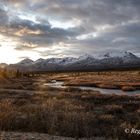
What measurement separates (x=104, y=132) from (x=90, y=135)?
128 centimetres

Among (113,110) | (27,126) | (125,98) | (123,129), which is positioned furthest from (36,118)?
(125,98)

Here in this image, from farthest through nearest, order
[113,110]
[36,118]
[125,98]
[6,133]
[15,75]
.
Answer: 1. [15,75]
2. [125,98]
3. [113,110]
4. [36,118]
5. [6,133]

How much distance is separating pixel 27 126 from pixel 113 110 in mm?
10307

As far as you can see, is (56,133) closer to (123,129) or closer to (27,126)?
(27,126)

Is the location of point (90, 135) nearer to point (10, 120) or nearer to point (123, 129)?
point (123, 129)

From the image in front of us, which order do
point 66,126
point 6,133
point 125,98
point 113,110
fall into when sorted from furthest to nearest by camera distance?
1. point 125,98
2. point 113,110
3. point 66,126
4. point 6,133

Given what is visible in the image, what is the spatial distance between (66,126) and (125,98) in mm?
21255

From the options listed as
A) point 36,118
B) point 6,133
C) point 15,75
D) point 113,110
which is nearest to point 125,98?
point 113,110

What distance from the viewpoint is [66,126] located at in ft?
48.8

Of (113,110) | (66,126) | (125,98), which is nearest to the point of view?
(66,126)

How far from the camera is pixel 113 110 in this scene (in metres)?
24.0

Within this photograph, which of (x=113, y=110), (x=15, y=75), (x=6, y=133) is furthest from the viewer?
(x=15, y=75)

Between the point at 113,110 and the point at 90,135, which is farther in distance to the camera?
the point at 113,110

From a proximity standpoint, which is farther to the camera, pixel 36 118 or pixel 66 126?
pixel 36 118
